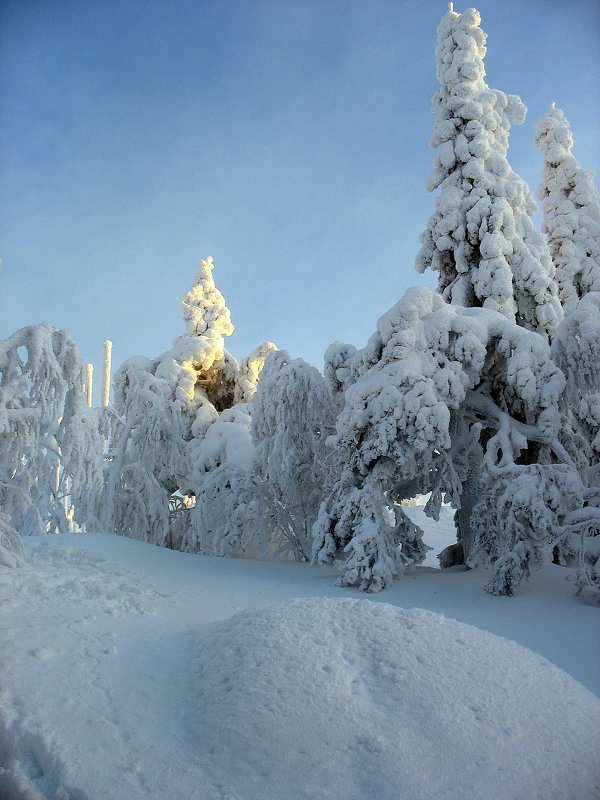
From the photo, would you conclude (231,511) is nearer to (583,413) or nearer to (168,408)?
(168,408)

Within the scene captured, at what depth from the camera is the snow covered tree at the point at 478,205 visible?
505 inches

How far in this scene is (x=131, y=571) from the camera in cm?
819

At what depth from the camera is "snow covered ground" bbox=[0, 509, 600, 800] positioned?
3.24 metres

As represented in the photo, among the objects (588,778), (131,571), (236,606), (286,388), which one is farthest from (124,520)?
(588,778)

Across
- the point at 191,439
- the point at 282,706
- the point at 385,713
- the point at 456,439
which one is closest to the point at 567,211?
the point at 456,439

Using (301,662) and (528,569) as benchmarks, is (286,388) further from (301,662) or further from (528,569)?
(301,662)

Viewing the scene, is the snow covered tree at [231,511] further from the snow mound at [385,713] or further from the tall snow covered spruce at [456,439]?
the snow mound at [385,713]

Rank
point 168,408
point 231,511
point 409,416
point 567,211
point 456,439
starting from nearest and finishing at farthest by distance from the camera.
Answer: point 409,416, point 456,439, point 231,511, point 168,408, point 567,211

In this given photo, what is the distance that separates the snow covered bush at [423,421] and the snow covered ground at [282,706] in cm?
334

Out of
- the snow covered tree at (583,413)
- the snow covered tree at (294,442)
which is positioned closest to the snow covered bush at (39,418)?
the snow covered tree at (294,442)

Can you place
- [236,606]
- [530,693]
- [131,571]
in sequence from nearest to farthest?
1. [530,693]
2. [236,606]
3. [131,571]

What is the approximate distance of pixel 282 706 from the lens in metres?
3.80

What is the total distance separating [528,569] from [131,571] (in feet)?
18.0

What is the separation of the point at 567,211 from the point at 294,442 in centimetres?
1024
